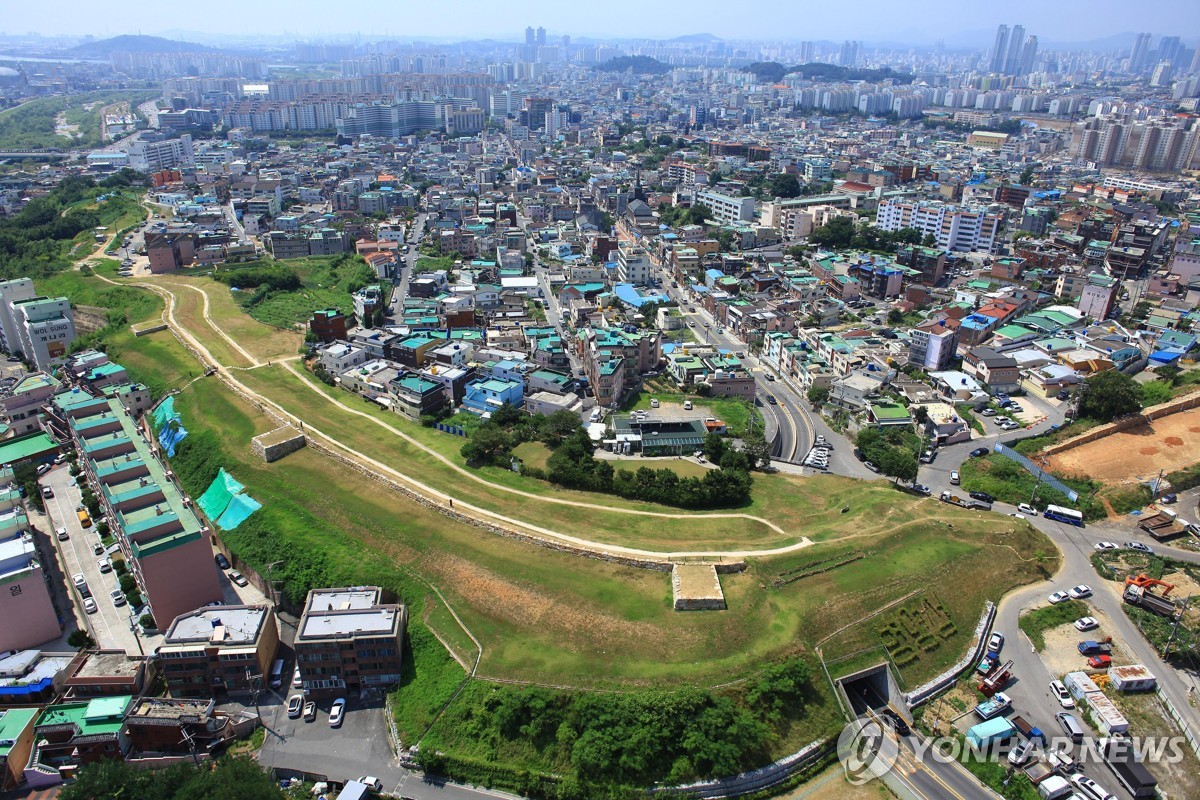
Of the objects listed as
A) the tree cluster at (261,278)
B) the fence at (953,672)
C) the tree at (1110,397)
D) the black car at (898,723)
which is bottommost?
the black car at (898,723)

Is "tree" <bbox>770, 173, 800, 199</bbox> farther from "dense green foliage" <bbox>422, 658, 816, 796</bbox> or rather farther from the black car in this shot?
"dense green foliage" <bbox>422, 658, 816, 796</bbox>

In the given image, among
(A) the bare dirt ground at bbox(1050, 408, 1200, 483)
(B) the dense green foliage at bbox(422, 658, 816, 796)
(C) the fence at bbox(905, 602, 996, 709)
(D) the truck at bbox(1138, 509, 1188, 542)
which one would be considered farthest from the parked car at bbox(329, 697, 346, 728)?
(A) the bare dirt ground at bbox(1050, 408, 1200, 483)

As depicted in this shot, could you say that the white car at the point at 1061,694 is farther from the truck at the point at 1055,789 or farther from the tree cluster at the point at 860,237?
the tree cluster at the point at 860,237

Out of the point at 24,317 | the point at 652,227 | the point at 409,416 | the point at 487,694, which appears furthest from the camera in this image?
the point at 652,227

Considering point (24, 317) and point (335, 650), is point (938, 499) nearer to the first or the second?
Answer: point (335, 650)

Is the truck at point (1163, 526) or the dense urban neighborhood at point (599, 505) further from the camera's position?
the truck at point (1163, 526)

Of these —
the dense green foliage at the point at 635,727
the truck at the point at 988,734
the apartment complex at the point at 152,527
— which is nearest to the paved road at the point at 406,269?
the apartment complex at the point at 152,527

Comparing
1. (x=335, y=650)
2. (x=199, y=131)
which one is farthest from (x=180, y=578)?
(x=199, y=131)
